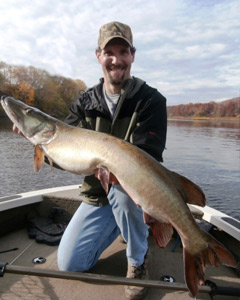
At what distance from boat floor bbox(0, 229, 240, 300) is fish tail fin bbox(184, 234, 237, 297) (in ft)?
3.21

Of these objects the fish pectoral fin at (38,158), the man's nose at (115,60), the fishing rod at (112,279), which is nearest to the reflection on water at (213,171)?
the fishing rod at (112,279)

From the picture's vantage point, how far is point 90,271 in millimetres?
2896

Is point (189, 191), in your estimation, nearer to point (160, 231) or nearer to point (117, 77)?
point (160, 231)

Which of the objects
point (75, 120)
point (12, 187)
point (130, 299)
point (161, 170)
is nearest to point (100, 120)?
point (75, 120)

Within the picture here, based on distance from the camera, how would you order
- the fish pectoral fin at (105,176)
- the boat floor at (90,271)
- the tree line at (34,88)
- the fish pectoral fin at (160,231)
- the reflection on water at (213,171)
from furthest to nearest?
the tree line at (34,88) → the reflection on water at (213,171) → the boat floor at (90,271) → the fish pectoral fin at (105,176) → the fish pectoral fin at (160,231)

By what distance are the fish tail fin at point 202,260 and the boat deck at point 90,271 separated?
0.98 metres

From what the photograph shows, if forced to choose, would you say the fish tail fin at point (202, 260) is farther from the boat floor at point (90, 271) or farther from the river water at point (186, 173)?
the river water at point (186, 173)

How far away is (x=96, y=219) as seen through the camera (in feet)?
Answer: 9.30

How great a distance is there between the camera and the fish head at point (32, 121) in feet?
7.34

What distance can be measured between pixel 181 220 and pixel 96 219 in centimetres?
134

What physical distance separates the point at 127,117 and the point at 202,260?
5.23 feet

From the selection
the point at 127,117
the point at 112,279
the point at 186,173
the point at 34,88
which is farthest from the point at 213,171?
the point at 34,88

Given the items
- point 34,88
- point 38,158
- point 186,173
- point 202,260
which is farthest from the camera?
point 34,88

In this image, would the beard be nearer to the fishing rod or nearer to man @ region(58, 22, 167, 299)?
man @ region(58, 22, 167, 299)
